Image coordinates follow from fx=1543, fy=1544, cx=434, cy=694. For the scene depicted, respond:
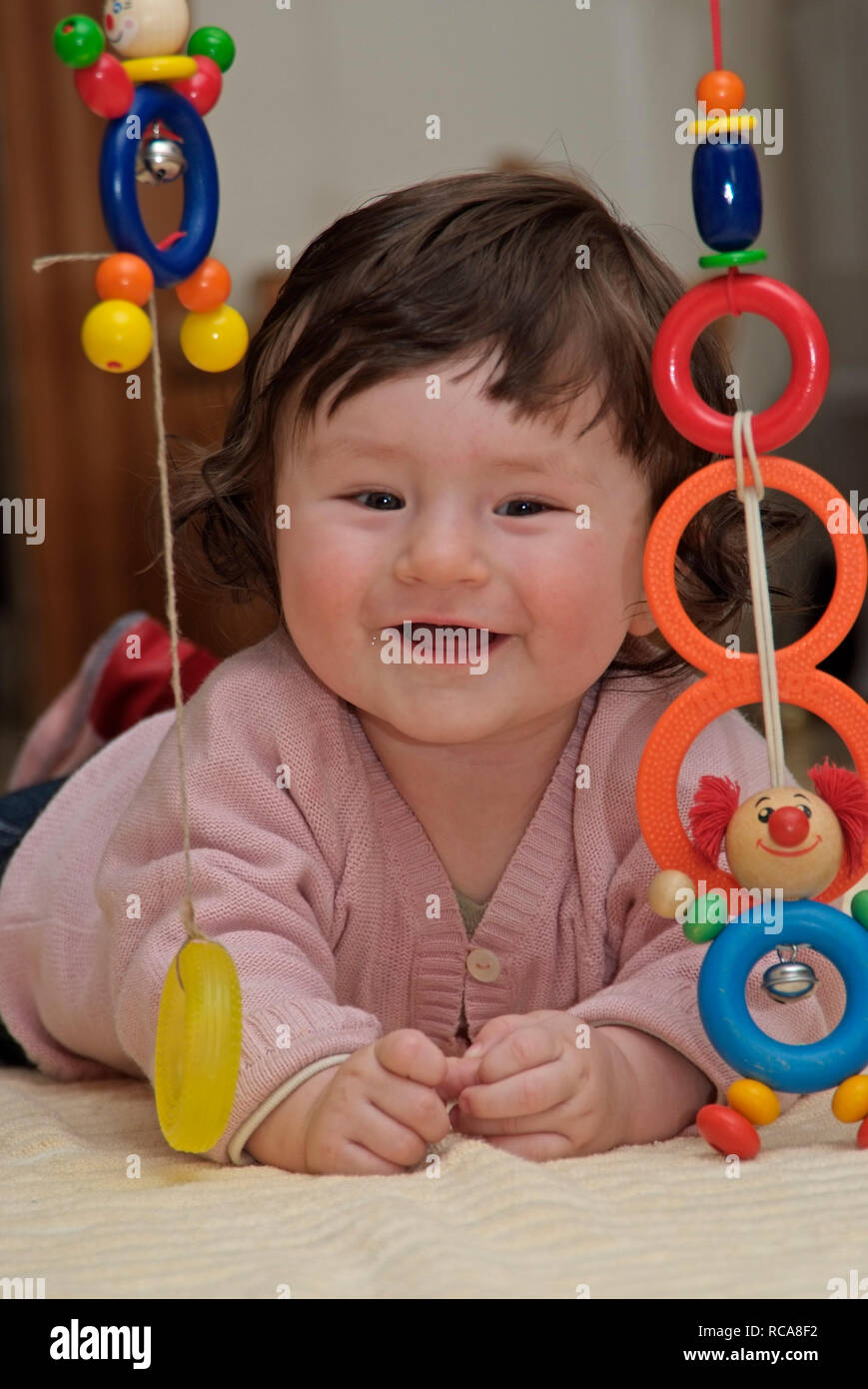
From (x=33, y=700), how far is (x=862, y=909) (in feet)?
8.13

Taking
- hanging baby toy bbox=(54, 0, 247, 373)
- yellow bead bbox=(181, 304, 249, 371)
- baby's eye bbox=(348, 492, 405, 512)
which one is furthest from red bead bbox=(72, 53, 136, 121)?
baby's eye bbox=(348, 492, 405, 512)

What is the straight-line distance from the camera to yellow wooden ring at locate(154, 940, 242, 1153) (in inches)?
28.8

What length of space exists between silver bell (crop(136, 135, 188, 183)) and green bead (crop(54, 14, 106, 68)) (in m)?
0.05

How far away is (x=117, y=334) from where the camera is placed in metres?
0.74

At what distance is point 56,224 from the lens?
8.93ft

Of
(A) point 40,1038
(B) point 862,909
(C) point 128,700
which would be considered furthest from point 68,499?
(B) point 862,909

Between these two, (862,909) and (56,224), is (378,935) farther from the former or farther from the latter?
(56,224)

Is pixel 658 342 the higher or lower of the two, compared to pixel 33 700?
higher

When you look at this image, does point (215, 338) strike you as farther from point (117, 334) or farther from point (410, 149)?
point (410, 149)

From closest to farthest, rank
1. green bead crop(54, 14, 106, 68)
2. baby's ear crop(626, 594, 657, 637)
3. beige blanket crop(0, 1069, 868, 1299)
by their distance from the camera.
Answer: beige blanket crop(0, 1069, 868, 1299), green bead crop(54, 14, 106, 68), baby's ear crop(626, 594, 657, 637)

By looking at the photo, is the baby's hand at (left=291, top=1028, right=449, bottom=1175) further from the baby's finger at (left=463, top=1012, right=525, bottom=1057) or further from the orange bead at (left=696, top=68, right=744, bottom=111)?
the orange bead at (left=696, top=68, right=744, bottom=111)

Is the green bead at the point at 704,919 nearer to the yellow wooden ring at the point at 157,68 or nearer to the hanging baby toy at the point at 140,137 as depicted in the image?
the hanging baby toy at the point at 140,137

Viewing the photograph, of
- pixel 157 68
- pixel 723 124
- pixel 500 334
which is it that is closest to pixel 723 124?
pixel 723 124
